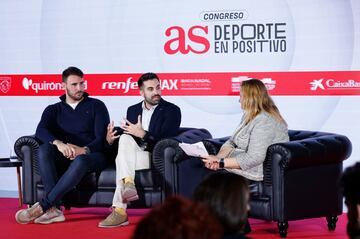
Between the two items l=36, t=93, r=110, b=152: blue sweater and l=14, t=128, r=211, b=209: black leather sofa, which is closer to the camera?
l=14, t=128, r=211, b=209: black leather sofa

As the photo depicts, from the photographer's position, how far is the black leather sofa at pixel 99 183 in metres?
6.04

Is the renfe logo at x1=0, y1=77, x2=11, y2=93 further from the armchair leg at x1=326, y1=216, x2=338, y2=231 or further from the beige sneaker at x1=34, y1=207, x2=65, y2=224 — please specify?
the armchair leg at x1=326, y1=216, x2=338, y2=231

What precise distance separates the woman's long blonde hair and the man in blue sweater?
4.48 feet

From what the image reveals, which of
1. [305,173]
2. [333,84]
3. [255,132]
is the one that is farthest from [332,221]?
[333,84]

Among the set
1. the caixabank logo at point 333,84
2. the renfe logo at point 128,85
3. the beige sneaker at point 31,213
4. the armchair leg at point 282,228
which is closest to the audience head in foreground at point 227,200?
the armchair leg at point 282,228

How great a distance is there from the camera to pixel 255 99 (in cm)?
550

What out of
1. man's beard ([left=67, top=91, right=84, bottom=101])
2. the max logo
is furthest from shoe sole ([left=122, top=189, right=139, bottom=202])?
the max logo

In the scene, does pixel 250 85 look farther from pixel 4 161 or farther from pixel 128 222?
pixel 4 161

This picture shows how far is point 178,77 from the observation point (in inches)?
291

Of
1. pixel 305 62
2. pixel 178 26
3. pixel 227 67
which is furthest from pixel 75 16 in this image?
pixel 305 62

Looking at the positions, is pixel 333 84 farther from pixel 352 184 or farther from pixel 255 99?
pixel 352 184

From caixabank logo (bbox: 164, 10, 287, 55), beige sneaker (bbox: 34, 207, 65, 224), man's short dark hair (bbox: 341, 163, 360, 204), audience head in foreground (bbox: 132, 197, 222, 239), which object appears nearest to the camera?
audience head in foreground (bbox: 132, 197, 222, 239)

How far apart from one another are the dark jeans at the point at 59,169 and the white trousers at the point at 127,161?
0.22 metres

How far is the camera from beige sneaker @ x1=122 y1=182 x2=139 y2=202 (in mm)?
5867
